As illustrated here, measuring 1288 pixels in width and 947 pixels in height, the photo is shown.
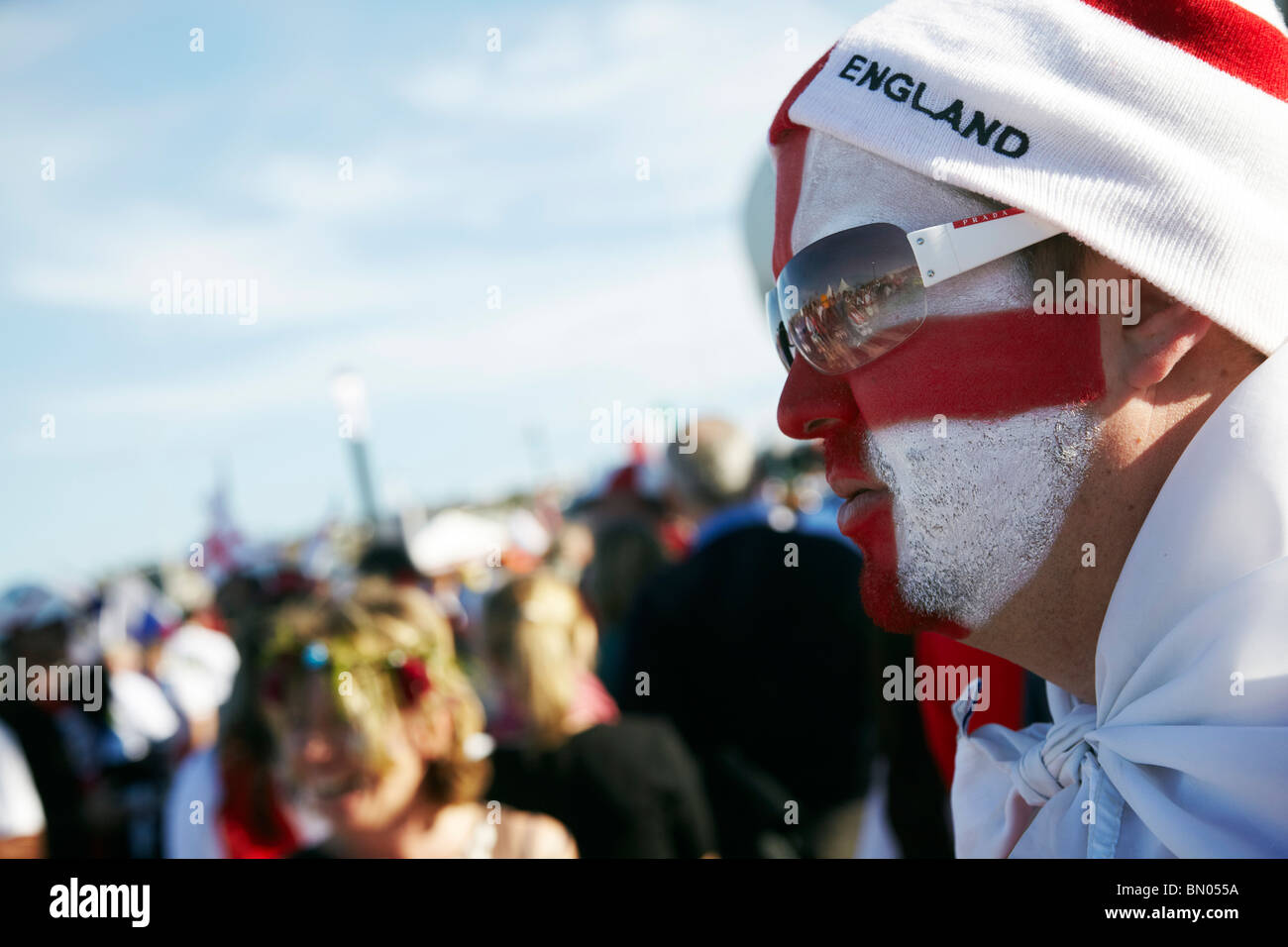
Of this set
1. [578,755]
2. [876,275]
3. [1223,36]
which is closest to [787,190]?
[876,275]

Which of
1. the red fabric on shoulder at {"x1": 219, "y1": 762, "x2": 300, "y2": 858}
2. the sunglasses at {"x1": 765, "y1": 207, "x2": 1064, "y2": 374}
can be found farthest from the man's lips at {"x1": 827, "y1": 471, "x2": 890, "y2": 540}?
the red fabric on shoulder at {"x1": 219, "y1": 762, "x2": 300, "y2": 858}

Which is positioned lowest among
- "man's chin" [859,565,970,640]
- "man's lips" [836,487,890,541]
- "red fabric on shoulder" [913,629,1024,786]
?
"red fabric on shoulder" [913,629,1024,786]

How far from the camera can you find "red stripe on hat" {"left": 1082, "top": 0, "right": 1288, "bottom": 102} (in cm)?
127

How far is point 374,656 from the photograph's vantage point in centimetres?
307

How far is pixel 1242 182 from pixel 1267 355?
0.21m

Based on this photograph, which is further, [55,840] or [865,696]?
[55,840]

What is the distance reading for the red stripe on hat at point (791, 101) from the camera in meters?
1.50

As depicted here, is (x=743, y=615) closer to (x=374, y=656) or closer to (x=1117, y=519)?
(x=374, y=656)

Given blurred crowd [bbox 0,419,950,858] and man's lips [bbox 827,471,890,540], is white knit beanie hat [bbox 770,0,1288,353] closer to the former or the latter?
man's lips [bbox 827,471,890,540]

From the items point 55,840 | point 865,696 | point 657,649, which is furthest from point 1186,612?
point 55,840

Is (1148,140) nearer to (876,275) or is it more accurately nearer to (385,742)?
(876,275)

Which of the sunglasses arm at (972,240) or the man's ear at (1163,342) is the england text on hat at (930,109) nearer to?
the sunglasses arm at (972,240)

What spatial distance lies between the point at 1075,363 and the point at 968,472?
19 cm

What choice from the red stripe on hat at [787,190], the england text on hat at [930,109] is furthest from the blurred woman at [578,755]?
the england text on hat at [930,109]
